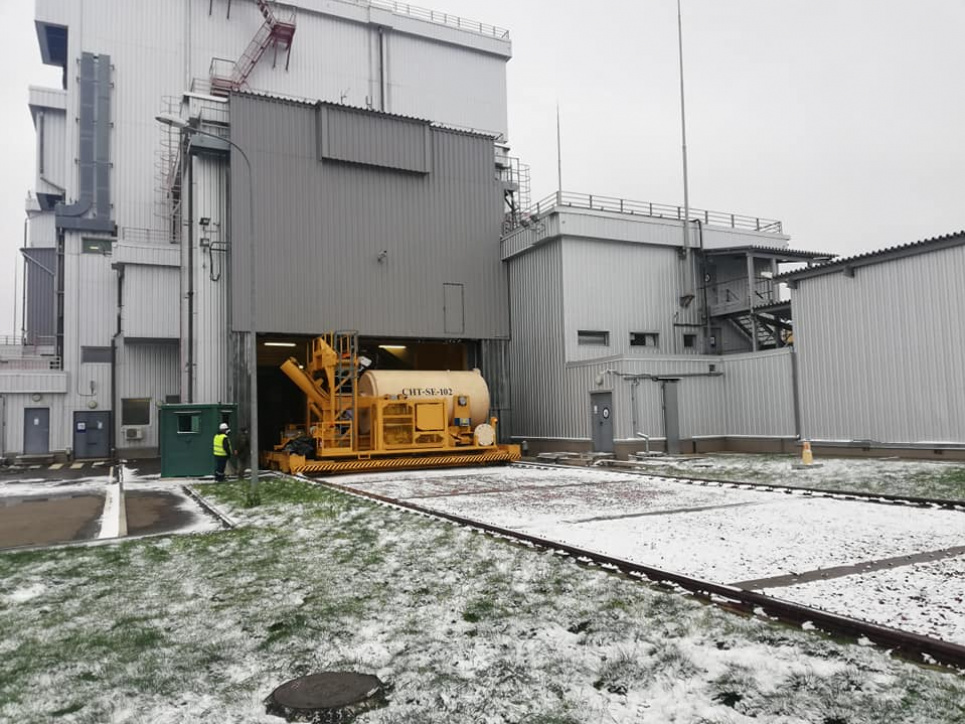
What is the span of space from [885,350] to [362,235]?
61.5ft

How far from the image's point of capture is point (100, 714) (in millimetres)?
4406

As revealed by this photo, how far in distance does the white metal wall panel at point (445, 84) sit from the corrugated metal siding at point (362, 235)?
13.3 m

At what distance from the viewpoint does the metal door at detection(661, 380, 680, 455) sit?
84.2ft

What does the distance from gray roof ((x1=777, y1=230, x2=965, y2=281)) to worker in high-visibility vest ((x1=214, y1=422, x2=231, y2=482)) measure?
704 inches

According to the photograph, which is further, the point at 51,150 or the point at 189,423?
the point at 51,150

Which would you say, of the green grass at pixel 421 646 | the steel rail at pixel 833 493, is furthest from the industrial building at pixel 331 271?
the green grass at pixel 421 646

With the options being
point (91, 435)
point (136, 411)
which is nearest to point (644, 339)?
point (136, 411)

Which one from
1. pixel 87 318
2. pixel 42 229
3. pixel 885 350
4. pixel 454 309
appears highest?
pixel 42 229

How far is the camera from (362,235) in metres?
28.8

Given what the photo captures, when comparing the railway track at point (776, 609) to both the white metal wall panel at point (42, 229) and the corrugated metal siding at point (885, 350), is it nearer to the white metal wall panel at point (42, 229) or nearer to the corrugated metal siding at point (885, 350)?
the corrugated metal siding at point (885, 350)

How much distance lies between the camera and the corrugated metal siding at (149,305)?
31.9m

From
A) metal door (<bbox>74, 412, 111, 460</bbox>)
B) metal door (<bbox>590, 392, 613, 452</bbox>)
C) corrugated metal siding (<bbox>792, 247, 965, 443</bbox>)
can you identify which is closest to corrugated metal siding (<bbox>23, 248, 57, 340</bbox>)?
metal door (<bbox>74, 412, 111, 460</bbox>)

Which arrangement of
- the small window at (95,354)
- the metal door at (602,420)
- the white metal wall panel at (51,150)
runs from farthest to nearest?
the white metal wall panel at (51,150)
the small window at (95,354)
the metal door at (602,420)

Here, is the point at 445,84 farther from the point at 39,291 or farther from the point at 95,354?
the point at 39,291
